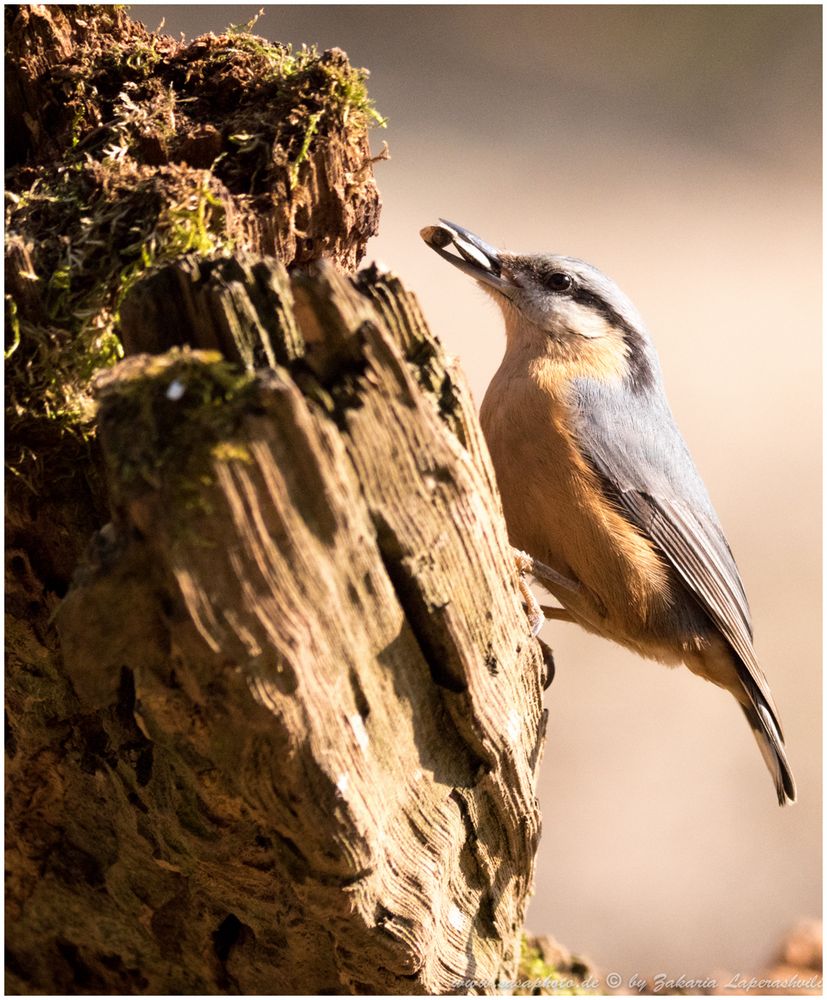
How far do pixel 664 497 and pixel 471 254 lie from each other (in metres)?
1.12

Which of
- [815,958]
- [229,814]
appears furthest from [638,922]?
[229,814]

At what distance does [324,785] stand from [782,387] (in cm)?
627

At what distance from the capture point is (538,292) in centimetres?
357

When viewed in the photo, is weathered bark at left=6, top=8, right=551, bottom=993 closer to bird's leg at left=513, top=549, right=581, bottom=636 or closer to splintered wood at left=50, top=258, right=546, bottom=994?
splintered wood at left=50, top=258, right=546, bottom=994

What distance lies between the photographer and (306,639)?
1.64 m

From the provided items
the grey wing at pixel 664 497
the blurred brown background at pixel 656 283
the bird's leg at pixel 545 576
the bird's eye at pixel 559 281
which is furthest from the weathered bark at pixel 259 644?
the blurred brown background at pixel 656 283

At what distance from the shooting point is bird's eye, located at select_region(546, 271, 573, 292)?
357 centimetres

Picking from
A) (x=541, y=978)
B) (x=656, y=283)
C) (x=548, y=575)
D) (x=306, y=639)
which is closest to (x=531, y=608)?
(x=548, y=575)

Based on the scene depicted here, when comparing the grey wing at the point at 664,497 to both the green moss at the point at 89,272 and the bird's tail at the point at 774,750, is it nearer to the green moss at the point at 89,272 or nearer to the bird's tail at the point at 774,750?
the bird's tail at the point at 774,750

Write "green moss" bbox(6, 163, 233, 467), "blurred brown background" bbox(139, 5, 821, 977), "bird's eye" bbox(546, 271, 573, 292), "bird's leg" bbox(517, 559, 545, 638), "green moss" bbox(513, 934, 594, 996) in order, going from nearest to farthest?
"green moss" bbox(6, 163, 233, 467) → "bird's leg" bbox(517, 559, 545, 638) → "green moss" bbox(513, 934, 594, 996) → "bird's eye" bbox(546, 271, 573, 292) → "blurred brown background" bbox(139, 5, 821, 977)

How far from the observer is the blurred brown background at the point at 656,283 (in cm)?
557

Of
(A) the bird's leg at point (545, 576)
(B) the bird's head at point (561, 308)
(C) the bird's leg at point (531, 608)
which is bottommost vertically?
(C) the bird's leg at point (531, 608)

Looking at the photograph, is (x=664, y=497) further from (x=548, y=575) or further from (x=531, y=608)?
(x=531, y=608)

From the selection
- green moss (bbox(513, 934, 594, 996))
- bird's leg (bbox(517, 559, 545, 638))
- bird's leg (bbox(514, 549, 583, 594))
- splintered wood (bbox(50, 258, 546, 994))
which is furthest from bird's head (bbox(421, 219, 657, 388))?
green moss (bbox(513, 934, 594, 996))
